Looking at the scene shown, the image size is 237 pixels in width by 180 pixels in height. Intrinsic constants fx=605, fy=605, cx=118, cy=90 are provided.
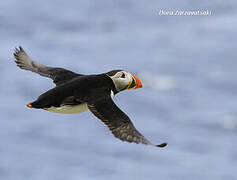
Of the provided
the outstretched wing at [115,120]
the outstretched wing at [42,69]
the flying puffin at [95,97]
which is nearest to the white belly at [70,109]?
the flying puffin at [95,97]

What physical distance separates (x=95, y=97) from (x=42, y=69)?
3.27 m

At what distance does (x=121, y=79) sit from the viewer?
16859 millimetres

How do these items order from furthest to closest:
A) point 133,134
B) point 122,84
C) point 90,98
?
point 122,84 < point 90,98 < point 133,134

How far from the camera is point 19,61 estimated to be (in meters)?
18.6

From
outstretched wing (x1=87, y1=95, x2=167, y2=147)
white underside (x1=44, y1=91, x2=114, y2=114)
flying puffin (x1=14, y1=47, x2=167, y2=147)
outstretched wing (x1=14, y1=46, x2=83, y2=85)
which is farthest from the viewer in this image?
outstretched wing (x1=14, y1=46, x2=83, y2=85)

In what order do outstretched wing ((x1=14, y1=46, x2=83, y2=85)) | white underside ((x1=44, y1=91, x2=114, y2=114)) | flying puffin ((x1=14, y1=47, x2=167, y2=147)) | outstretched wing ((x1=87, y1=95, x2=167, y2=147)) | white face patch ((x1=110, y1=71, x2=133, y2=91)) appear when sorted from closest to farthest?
1. outstretched wing ((x1=87, y1=95, x2=167, y2=147))
2. flying puffin ((x1=14, y1=47, x2=167, y2=147))
3. white underside ((x1=44, y1=91, x2=114, y2=114))
4. white face patch ((x1=110, y1=71, x2=133, y2=91))
5. outstretched wing ((x1=14, y1=46, x2=83, y2=85))

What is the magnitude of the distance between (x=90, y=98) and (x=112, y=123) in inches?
43.1

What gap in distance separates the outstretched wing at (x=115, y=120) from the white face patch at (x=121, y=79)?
4.36ft

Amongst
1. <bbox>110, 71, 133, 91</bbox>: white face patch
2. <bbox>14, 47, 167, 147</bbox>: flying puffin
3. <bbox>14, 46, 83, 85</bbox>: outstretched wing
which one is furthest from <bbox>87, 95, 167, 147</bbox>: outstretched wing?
<bbox>14, 46, 83, 85</bbox>: outstretched wing

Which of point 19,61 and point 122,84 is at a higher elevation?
point 19,61

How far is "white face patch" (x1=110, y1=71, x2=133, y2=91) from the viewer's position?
1675 centimetres

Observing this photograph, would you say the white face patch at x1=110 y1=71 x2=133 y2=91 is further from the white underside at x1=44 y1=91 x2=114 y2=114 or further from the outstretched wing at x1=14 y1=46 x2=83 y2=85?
the white underside at x1=44 y1=91 x2=114 y2=114

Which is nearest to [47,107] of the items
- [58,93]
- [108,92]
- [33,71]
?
[58,93]

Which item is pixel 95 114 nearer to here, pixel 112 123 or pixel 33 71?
pixel 112 123
